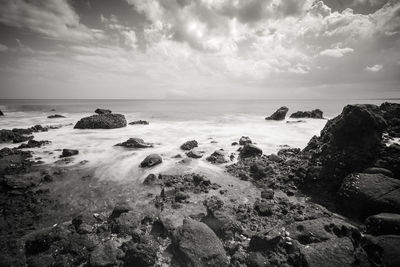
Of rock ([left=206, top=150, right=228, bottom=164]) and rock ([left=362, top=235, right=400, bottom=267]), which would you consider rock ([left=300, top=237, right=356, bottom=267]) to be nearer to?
rock ([left=362, top=235, right=400, bottom=267])

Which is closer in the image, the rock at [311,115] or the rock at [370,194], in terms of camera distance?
the rock at [370,194]

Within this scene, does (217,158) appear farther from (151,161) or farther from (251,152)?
(151,161)

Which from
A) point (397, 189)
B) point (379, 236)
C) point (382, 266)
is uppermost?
point (397, 189)

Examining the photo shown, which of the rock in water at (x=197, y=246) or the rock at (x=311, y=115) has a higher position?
the rock at (x=311, y=115)

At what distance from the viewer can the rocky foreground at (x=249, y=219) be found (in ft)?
13.7

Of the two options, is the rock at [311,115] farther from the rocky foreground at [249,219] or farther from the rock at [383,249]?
the rock at [383,249]

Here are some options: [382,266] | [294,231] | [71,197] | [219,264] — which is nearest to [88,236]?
[71,197]

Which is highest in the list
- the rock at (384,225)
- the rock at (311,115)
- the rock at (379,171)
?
the rock at (311,115)

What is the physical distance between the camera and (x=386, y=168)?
22.8ft

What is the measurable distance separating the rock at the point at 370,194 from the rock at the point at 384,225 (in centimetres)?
66

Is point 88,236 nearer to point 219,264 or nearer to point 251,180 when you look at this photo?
point 219,264

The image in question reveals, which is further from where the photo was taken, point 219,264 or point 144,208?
point 144,208

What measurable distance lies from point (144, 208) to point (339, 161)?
691 cm

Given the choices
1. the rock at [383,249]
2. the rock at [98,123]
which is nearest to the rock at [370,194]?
the rock at [383,249]
